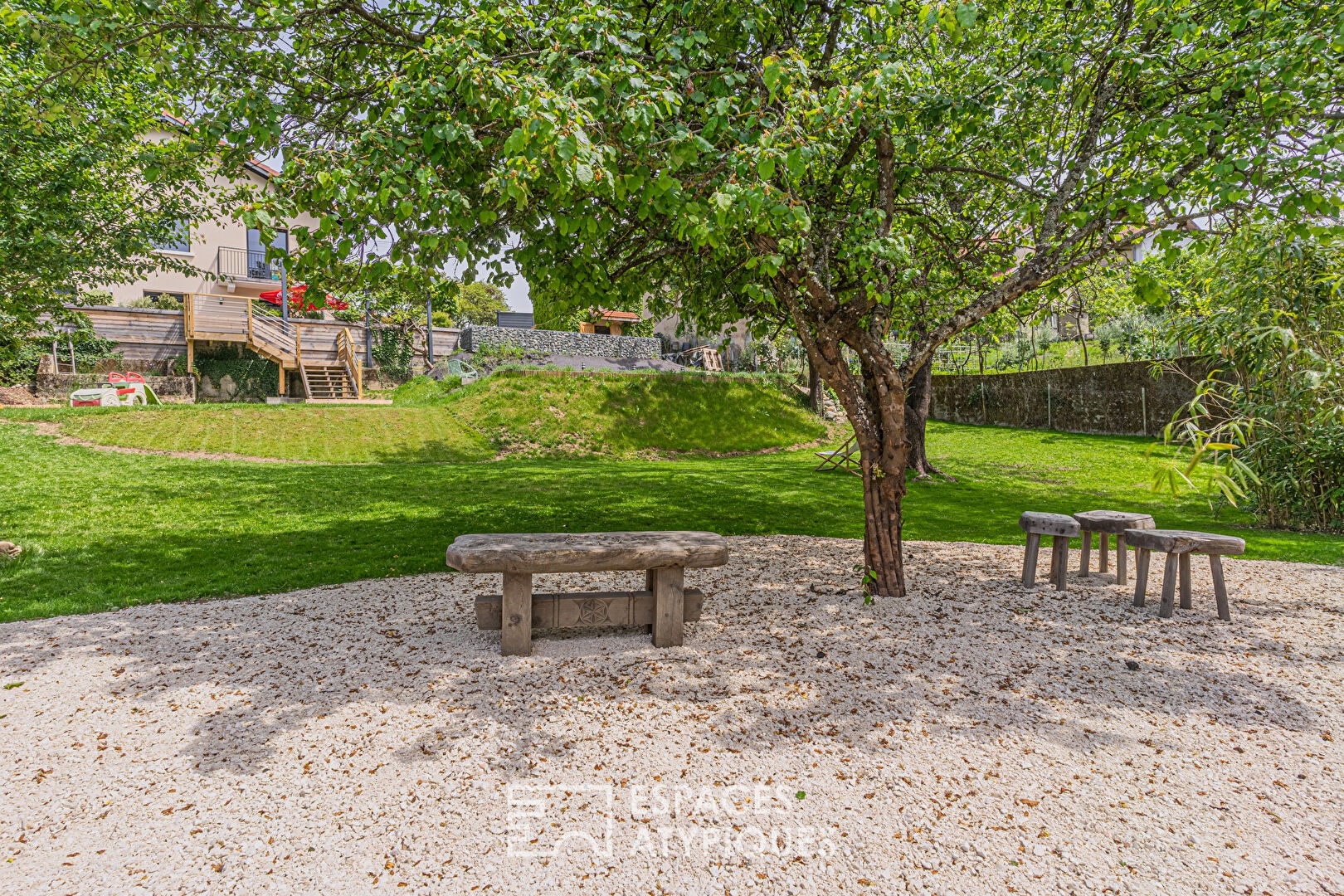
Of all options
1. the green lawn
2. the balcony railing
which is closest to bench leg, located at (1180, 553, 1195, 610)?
the green lawn

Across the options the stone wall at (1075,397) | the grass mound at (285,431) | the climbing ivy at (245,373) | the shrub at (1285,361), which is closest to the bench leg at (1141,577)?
the shrub at (1285,361)

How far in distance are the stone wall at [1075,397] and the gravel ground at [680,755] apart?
13.6 m

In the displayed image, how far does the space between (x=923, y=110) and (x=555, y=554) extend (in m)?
4.09

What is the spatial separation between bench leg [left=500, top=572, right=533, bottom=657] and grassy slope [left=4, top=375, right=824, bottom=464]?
34.5 feet

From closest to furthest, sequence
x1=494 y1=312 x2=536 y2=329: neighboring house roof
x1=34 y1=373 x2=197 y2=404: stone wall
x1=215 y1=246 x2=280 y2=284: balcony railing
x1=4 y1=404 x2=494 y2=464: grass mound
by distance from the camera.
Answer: x1=4 y1=404 x2=494 y2=464: grass mound, x1=34 y1=373 x2=197 y2=404: stone wall, x1=215 y1=246 x2=280 y2=284: balcony railing, x1=494 y1=312 x2=536 y2=329: neighboring house roof

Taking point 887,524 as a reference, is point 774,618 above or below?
below

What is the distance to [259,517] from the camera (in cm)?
801

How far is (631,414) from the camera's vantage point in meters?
17.5

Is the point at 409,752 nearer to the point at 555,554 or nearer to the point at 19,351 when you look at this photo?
the point at 555,554

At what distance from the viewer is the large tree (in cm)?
349

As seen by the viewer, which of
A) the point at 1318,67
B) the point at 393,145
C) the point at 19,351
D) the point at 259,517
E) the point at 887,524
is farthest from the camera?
the point at 19,351

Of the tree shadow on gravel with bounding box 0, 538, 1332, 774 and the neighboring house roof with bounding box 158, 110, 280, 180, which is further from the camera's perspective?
the neighboring house roof with bounding box 158, 110, 280, 180

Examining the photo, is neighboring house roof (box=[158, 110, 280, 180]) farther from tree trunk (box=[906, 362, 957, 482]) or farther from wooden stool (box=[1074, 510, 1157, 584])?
tree trunk (box=[906, 362, 957, 482])

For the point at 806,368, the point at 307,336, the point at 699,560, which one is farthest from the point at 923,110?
the point at 307,336
